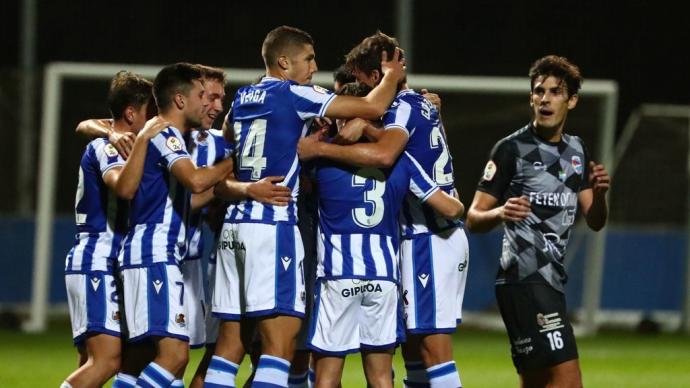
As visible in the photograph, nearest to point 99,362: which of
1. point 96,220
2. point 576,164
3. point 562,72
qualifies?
point 96,220

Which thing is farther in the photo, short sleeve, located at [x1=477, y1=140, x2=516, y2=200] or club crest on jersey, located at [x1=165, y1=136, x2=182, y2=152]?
short sleeve, located at [x1=477, y1=140, x2=516, y2=200]

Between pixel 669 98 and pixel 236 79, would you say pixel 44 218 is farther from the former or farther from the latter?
pixel 669 98

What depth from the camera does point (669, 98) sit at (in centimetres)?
2620

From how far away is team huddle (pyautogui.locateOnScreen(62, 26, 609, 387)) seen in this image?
7.17 m

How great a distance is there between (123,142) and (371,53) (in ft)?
4.88

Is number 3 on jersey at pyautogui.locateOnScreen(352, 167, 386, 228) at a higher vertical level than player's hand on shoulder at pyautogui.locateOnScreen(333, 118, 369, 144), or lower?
lower

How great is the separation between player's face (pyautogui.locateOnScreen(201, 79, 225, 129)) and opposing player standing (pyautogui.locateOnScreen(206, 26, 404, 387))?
0.76 feet

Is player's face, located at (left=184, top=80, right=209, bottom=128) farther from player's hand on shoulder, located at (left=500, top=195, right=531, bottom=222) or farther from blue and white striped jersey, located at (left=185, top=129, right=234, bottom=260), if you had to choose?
player's hand on shoulder, located at (left=500, top=195, right=531, bottom=222)

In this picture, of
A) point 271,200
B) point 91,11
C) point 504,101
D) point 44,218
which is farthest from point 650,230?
point 91,11

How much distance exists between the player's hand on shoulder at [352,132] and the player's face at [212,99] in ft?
2.60

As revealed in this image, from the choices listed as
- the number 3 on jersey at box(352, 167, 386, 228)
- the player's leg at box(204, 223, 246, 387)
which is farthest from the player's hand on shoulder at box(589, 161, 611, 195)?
the player's leg at box(204, 223, 246, 387)

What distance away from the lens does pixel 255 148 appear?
728cm

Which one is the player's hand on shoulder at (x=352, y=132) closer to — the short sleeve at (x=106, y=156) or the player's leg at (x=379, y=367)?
the player's leg at (x=379, y=367)

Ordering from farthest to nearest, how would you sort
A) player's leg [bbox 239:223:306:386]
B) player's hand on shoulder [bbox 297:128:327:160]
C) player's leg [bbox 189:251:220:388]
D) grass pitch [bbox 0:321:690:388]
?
grass pitch [bbox 0:321:690:388], player's leg [bbox 189:251:220:388], player's hand on shoulder [bbox 297:128:327:160], player's leg [bbox 239:223:306:386]
